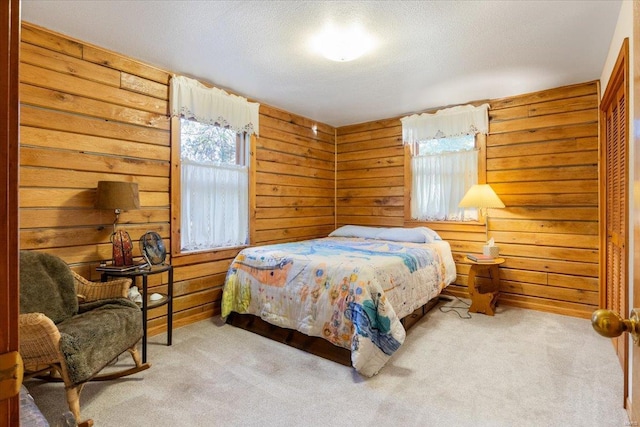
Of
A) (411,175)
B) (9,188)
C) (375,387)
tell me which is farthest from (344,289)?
(411,175)

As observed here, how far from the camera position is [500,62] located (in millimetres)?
2846

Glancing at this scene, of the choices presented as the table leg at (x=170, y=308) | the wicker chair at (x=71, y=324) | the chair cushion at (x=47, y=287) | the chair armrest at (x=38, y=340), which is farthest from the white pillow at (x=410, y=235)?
the chair armrest at (x=38, y=340)

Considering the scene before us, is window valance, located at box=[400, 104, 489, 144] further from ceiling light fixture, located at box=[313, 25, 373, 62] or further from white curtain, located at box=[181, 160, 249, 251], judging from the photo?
white curtain, located at box=[181, 160, 249, 251]

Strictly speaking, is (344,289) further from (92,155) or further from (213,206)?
(92,155)

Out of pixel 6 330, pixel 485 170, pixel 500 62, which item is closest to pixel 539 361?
pixel 485 170

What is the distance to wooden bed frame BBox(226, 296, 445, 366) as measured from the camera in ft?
8.11

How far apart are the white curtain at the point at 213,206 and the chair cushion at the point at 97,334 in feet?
3.60

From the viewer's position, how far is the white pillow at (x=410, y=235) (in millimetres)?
3742

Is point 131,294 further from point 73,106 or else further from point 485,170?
point 485,170

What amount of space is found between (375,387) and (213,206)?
226cm

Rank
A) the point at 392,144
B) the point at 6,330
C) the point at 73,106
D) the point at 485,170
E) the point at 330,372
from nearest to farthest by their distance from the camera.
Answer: the point at 6,330 → the point at 330,372 → the point at 73,106 → the point at 485,170 → the point at 392,144

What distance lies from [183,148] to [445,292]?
134 inches

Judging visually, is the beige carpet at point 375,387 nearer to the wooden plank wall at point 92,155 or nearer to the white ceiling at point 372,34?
the wooden plank wall at point 92,155

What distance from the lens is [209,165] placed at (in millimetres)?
3355
